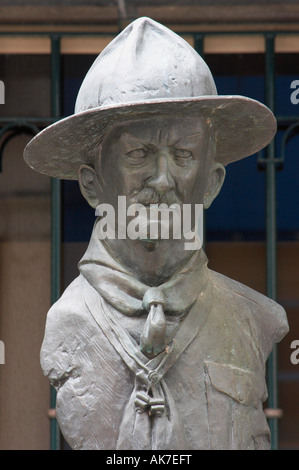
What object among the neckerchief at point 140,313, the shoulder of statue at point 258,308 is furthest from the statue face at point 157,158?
the shoulder of statue at point 258,308

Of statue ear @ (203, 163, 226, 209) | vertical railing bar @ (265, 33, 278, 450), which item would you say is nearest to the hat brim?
statue ear @ (203, 163, 226, 209)

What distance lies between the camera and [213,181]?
219 inches

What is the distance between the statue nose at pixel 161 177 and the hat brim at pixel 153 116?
16 centimetres

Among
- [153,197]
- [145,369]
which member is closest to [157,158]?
[153,197]

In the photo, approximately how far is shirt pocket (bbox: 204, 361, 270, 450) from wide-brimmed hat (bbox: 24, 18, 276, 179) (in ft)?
2.94

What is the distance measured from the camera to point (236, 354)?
17.8 feet

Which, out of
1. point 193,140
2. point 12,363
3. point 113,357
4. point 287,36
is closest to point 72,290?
point 113,357

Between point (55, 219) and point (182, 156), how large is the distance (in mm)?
2867

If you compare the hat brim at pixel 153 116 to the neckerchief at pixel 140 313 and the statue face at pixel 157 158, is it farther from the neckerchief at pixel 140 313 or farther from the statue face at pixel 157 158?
the neckerchief at pixel 140 313

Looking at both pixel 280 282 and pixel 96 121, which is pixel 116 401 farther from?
pixel 280 282

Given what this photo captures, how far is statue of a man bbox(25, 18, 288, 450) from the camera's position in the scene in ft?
17.2

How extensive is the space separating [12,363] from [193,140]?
305cm

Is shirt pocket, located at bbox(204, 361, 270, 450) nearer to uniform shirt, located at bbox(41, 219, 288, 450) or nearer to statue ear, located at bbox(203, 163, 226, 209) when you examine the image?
uniform shirt, located at bbox(41, 219, 288, 450)

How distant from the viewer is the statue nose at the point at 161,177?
523 centimetres
